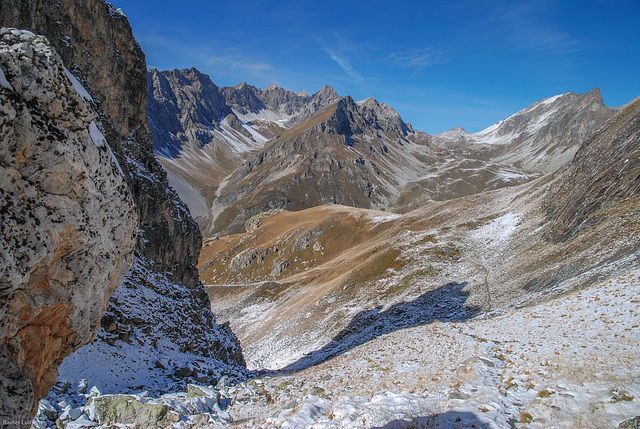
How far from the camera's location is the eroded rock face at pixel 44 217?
266 inches

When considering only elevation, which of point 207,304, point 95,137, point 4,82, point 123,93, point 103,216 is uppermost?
point 123,93

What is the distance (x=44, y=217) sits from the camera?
734 centimetres

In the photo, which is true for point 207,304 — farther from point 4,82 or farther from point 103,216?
point 4,82

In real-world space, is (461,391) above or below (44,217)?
below

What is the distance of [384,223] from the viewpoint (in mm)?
102625

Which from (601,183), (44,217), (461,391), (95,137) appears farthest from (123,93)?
(601,183)

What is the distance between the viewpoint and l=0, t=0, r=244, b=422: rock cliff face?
7.48 m

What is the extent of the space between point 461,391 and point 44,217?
14.9 m

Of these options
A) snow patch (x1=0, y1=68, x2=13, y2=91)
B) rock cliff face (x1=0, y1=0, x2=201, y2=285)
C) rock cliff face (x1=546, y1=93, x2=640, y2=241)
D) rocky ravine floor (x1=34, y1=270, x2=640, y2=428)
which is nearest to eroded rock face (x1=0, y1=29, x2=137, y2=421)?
snow patch (x1=0, y1=68, x2=13, y2=91)

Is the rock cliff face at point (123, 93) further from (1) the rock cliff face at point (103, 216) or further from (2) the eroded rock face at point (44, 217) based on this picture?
(2) the eroded rock face at point (44, 217)

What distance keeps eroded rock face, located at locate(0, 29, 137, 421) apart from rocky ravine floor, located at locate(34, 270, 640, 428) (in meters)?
5.06

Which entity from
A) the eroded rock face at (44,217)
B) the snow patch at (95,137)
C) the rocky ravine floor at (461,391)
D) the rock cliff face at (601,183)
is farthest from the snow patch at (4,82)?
the rock cliff face at (601,183)

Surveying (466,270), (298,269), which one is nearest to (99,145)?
(466,270)

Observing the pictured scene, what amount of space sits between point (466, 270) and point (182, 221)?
3745 cm
